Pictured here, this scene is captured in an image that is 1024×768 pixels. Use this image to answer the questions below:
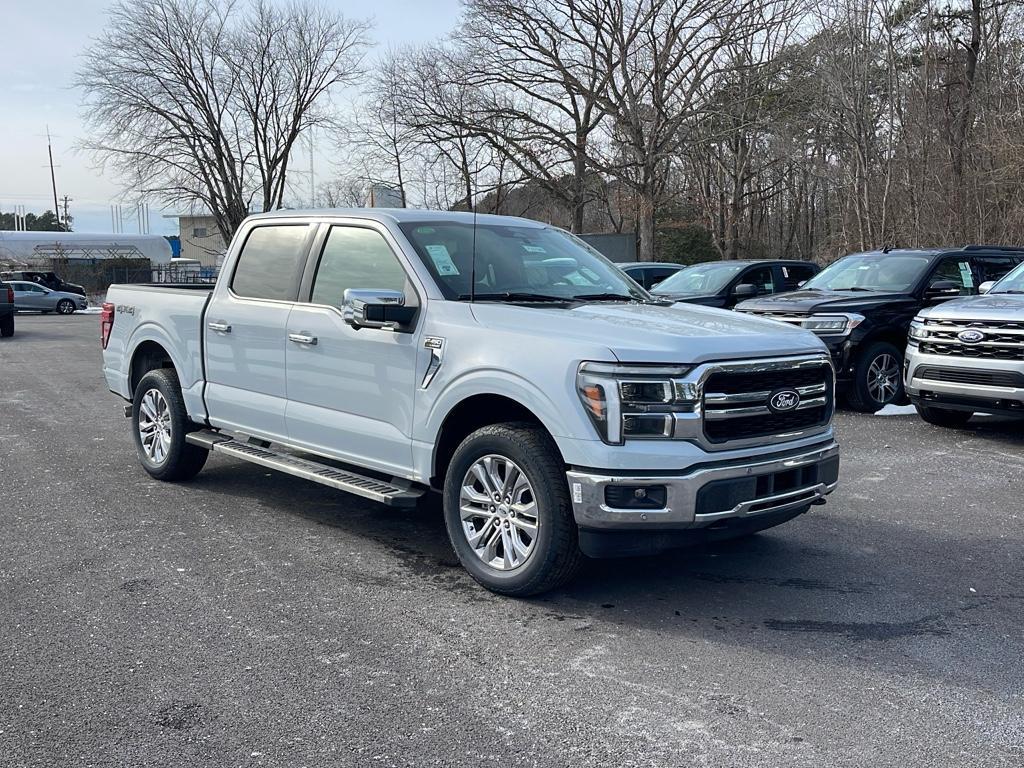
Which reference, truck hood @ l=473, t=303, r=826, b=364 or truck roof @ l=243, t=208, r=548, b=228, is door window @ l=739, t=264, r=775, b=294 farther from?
truck hood @ l=473, t=303, r=826, b=364

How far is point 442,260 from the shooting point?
560 centimetres

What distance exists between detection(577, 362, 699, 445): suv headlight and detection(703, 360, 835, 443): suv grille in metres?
0.16

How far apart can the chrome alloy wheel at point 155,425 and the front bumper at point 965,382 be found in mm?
6567

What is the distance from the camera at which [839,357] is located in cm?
1084

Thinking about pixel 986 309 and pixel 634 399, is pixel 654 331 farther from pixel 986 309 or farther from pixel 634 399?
pixel 986 309

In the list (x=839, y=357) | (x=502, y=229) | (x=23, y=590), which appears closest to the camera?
(x=23, y=590)

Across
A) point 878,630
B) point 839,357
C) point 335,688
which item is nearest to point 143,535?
point 335,688

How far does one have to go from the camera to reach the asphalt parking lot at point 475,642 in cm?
346

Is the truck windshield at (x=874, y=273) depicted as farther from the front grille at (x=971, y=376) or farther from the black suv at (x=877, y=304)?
the front grille at (x=971, y=376)

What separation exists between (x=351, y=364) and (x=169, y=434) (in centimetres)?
242

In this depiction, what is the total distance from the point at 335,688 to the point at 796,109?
32526mm

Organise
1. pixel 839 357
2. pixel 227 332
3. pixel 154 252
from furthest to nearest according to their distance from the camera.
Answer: pixel 154 252, pixel 839 357, pixel 227 332

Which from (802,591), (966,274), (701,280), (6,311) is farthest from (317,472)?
(6,311)

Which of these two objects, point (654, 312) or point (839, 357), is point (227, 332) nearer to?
point (654, 312)
